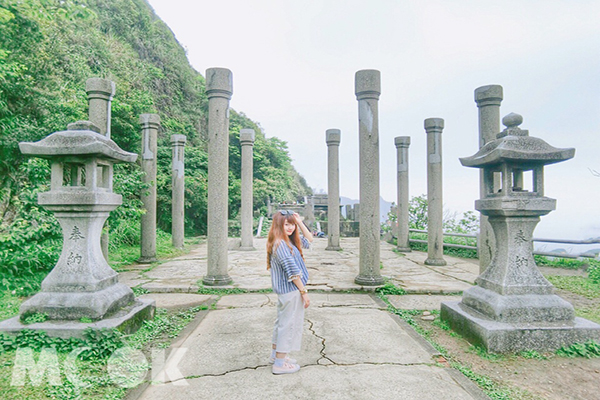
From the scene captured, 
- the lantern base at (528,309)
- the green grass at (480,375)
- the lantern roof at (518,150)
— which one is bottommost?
the green grass at (480,375)

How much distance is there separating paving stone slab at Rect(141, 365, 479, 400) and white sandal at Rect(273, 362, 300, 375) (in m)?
0.03

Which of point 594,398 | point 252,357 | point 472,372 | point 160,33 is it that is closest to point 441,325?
point 472,372

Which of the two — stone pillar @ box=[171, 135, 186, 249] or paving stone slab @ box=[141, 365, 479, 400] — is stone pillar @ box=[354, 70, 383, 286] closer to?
paving stone slab @ box=[141, 365, 479, 400]

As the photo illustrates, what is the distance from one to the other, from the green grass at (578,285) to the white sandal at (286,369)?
534cm

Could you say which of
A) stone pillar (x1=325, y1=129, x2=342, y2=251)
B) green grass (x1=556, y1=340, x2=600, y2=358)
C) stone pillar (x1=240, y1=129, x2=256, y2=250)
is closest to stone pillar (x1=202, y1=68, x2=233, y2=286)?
green grass (x1=556, y1=340, x2=600, y2=358)

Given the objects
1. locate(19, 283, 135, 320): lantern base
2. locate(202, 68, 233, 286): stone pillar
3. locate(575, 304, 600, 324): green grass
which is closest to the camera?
locate(19, 283, 135, 320): lantern base

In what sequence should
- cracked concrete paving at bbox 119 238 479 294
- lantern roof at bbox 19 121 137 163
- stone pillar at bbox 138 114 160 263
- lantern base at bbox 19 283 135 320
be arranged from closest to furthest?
lantern base at bbox 19 283 135 320 → lantern roof at bbox 19 121 137 163 → cracked concrete paving at bbox 119 238 479 294 → stone pillar at bbox 138 114 160 263

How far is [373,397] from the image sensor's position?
2445 mm

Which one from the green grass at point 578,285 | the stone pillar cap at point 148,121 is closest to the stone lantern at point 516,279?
the green grass at point 578,285

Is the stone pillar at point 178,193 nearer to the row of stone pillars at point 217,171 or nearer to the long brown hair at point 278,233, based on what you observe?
the row of stone pillars at point 217,171

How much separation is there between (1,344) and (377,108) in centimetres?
566

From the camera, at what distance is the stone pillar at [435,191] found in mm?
8195

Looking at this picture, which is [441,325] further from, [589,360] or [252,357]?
[252,357]

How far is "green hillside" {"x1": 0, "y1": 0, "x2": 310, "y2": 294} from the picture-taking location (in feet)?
17.2
